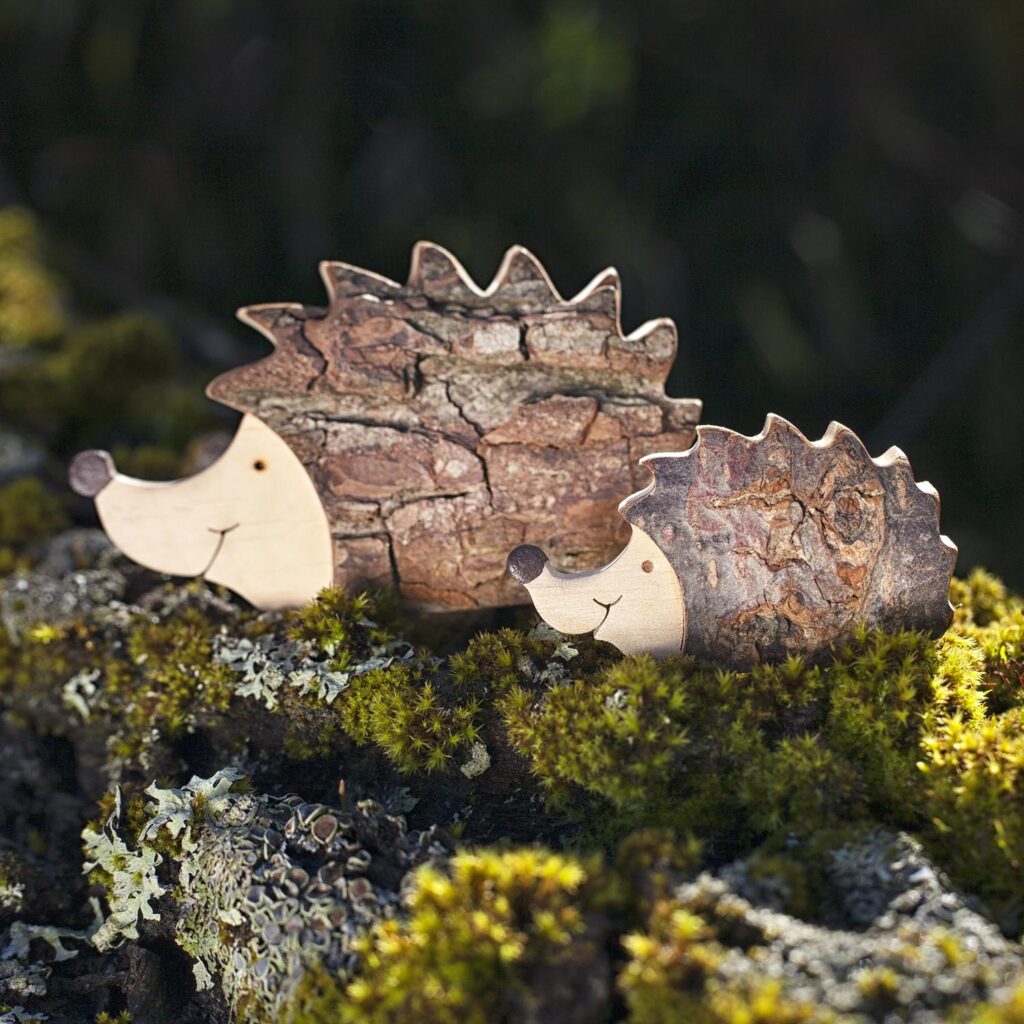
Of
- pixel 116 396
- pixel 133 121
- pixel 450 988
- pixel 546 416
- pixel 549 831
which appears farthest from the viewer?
pixel 133 121

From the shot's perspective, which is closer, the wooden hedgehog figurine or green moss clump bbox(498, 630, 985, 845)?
green moss clump bbox(498, 630, 985, 845)

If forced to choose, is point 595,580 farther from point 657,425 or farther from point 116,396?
point 116,396

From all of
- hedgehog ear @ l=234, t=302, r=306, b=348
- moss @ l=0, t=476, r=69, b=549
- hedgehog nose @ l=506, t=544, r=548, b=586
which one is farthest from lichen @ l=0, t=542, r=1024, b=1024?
hedgehog ear @ l=234, t=302, r=306, b=348

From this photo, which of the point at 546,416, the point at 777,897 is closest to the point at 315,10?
the point at 546,416

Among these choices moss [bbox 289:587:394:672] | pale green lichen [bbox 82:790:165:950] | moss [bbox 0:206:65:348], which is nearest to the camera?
pale green lichen [bbox 82:790:165:950]

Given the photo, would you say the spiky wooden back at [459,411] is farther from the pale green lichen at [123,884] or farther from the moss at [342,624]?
the pale green lichen at [123,884]

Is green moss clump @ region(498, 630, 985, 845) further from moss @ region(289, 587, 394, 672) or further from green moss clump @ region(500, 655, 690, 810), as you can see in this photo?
moss @ region(289, 587, 394, 672)
